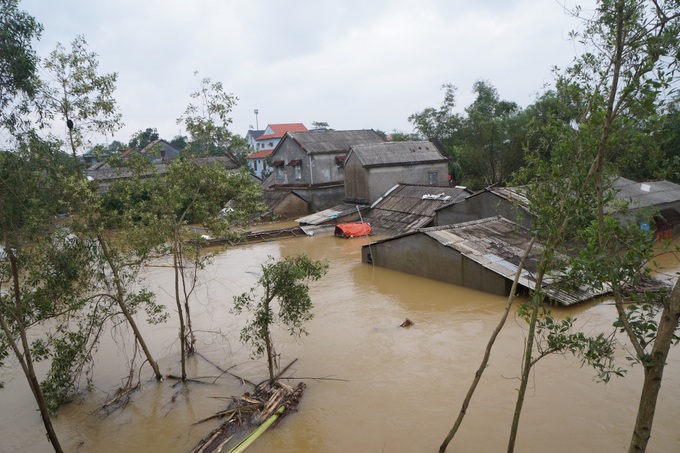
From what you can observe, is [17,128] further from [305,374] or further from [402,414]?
[402,414]

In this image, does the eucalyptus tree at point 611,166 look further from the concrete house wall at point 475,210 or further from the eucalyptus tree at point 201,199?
the concrete house wall at point 475,210

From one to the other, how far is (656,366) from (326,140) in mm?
29314

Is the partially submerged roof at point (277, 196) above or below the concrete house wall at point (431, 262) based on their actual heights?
above

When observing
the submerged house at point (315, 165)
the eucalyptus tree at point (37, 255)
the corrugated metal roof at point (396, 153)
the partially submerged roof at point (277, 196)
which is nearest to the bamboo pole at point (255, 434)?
the eucalyptus tree at point (37, 255)

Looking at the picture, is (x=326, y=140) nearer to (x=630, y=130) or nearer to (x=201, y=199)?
(x=201, y=199)

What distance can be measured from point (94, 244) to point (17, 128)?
6.92 ft

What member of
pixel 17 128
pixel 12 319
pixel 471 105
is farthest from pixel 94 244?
pixel 471 105

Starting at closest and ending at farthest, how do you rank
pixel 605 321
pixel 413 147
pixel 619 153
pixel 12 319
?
pixel 619 153 → pixel 12 319 → pixel 605 321 → pixel 413 147

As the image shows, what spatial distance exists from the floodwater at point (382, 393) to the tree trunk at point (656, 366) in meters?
3.24

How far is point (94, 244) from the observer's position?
7.93m

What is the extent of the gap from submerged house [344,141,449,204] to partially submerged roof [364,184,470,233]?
1.20 metres

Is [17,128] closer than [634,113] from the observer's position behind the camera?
No

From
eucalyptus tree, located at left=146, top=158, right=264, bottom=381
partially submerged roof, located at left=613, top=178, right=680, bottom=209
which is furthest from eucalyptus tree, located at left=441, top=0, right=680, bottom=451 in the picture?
partially submerged roof, located at left=613, top=178, right=680, bottom=209

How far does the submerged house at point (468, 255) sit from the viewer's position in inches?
512
